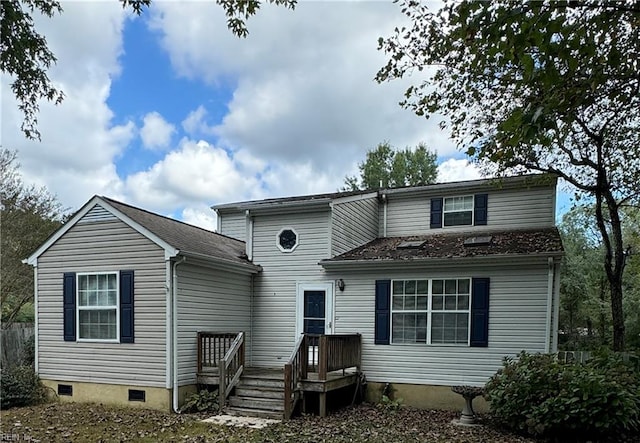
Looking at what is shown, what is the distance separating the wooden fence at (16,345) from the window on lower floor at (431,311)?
9.68 metres

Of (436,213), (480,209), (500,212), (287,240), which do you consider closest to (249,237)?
(287,240)

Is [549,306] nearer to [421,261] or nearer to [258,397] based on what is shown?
[421,261]

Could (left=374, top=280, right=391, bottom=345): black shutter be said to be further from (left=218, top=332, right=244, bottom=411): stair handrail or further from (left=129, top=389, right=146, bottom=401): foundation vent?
(left=129, top=389, right=146, bottom=401): foundation vent

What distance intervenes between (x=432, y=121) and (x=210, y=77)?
550 centimetres

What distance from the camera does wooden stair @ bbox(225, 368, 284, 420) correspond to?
27.5 ft

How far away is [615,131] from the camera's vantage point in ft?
29.6

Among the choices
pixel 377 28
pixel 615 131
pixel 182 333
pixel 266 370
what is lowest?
pixel 266 370

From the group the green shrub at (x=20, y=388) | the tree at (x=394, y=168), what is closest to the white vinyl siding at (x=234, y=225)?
the green shrub at (x=20, y=388)

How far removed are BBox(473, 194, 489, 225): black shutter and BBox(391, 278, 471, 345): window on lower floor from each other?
2378mm

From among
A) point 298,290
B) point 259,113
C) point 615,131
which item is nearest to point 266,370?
point 298,290

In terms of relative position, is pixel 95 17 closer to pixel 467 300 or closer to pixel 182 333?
pixel 182 333

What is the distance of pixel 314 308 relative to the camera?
10602mm

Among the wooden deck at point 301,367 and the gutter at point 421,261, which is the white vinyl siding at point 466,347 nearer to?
the gutter at point 421,261

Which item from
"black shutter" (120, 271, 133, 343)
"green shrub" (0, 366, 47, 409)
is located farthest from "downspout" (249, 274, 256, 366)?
"green shrub" (0, 366, 47, 409)
